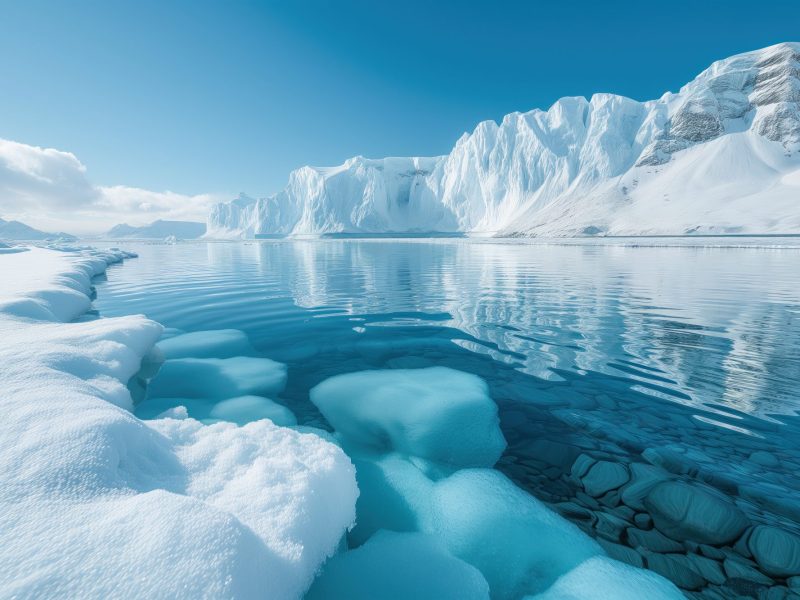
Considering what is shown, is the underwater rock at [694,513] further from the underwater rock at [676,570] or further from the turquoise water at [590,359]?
the underwater rock at [676,570]

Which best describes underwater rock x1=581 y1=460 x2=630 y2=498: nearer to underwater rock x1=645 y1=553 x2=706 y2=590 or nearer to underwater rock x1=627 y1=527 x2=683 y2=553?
underwater rock x1=627 y1=527 x2=683 y2=553

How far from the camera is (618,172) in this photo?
111m

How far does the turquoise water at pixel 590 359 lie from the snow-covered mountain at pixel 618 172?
79056 millimetres

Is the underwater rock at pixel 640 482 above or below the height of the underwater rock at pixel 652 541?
above

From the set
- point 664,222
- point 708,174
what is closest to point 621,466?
point 664,222

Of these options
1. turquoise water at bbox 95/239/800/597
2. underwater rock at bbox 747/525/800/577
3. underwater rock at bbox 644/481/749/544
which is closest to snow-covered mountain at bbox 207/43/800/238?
turquoise water at bbox 95/239/800/597

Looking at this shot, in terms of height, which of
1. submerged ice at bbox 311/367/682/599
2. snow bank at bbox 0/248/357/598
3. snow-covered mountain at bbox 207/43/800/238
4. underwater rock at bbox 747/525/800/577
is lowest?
submerged ice at bbox 311/367/682/599

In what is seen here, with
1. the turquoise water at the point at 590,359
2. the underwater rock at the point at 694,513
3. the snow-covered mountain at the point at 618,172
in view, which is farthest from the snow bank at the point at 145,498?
the snow-covered mountain at the point at 618,172

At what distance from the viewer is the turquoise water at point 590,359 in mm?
3400

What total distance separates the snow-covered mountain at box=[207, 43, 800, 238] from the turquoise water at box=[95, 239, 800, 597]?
79.1 m

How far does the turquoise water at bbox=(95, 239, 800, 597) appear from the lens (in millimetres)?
3400

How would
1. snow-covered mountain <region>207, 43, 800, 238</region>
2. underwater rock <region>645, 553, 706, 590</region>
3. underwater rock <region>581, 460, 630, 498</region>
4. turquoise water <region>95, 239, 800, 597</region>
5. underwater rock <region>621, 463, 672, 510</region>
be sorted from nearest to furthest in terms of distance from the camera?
1. underwater rock <region>645, 553, 706, 590</region>
2. underwater rock <region>621, 463, 672, 510</region>
3. underwater rock <region>581, 460, 630, 498</region>
4. turquoise water <region>95, 239, 800, 597</region>
5. snow-covered mountain <region>207, 43, 800, 238</region>

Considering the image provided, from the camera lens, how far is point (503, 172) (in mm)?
125812

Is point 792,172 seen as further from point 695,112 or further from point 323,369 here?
point 323,369
